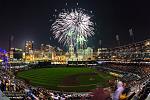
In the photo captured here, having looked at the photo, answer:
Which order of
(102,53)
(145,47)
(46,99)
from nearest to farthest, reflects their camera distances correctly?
(46,99) < (145,47) < (102,53)

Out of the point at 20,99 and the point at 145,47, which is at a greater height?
the point at 145,47

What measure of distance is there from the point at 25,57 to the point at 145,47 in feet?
259

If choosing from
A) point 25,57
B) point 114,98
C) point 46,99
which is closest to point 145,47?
point 46,99

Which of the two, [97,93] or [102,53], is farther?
[102,53]

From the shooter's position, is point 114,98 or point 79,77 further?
point 79,77

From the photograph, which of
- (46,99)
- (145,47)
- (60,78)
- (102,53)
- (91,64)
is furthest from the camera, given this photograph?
(102,53)

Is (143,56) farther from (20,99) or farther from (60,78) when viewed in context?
(20,99)

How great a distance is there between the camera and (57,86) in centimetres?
4303

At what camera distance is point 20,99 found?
1603 cm

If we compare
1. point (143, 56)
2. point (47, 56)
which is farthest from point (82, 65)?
point (47, 56)

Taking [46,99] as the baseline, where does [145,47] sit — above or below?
above

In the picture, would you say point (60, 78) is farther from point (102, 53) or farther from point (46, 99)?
point (102, 53)

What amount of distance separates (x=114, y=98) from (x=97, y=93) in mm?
2262

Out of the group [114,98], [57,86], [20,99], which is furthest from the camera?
[57,86]
